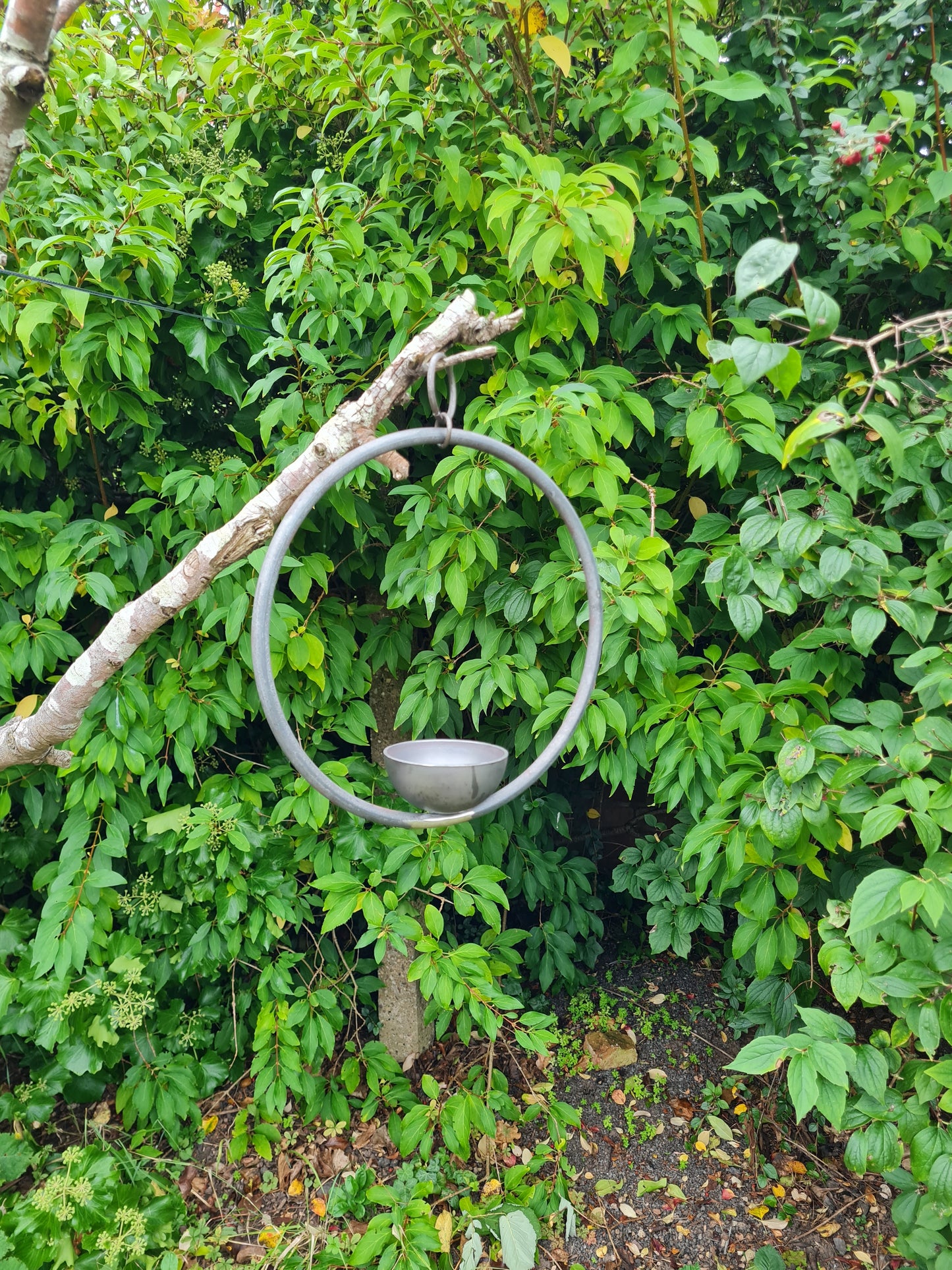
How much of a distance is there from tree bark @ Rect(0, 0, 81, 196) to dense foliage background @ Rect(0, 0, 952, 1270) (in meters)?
0.48

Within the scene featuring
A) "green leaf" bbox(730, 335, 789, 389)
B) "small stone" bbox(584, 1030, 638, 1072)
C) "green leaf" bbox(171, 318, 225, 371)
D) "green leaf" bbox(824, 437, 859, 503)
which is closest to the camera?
"green leaf" bbox(730, 335, 789, 389)

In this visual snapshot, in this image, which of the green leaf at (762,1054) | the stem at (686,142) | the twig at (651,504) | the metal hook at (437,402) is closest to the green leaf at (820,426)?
the metal hook at (437,402)

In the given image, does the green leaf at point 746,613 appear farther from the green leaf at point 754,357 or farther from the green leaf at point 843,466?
the green leaf at point 754,357

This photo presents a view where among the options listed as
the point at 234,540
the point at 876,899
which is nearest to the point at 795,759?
the point at 876,899

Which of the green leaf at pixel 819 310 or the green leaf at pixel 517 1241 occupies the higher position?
the green leaf at pixel 819 310

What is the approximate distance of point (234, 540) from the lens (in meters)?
1.54

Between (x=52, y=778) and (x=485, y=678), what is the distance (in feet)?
4.68

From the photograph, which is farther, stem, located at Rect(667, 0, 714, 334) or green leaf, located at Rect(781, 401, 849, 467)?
stem, located at Rect(667, 0, 714, 334)

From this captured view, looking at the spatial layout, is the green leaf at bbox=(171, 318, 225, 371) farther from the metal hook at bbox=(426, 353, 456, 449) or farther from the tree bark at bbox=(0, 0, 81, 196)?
the metal hook at bbox=(426, 353, 456, 449)

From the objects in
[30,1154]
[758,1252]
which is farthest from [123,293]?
[758,1252]

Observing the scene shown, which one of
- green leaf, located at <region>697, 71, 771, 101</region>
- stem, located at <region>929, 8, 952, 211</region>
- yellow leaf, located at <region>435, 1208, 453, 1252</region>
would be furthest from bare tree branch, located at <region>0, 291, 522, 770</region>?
yellow leaf, located at <region>435, 1208, 453, 1252</region>

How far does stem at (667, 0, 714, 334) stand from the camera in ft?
5.08

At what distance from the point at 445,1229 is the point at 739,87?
2899 millimetres

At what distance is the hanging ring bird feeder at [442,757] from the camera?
99 centimetres
